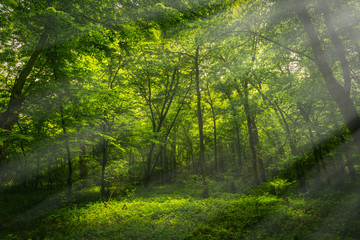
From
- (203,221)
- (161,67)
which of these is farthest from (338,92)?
(161,67)

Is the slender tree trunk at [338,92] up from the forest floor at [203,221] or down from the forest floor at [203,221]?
up

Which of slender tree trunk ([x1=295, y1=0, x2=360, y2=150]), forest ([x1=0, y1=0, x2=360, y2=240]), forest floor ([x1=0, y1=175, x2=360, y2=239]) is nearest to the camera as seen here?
slender tree trunk ([x1=295, y1=0, x2=360, y2=150])

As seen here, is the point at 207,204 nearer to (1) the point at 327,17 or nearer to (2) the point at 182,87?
(1) the point at 327,17

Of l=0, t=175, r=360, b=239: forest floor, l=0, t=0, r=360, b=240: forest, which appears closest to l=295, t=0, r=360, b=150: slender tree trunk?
l=0, t=0, r=360, b=240: forest

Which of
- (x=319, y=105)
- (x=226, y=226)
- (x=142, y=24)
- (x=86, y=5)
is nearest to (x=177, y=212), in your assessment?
(x=226, y=226)

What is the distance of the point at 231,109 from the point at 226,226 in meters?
13.6

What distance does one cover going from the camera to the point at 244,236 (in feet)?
21.7

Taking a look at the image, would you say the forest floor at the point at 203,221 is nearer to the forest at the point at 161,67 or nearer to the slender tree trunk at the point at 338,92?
the forest at the point at 161,67

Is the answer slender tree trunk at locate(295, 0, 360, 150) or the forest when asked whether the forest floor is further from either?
slender tree trunk at locate(295, 0, 360, 150)

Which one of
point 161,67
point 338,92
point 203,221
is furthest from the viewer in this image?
point 161,67

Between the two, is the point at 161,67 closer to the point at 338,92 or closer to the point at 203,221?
the point at 203,221

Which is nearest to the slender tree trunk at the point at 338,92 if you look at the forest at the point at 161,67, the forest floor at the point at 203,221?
the forest at the point at 161,67

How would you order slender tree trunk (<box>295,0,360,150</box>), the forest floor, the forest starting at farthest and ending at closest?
the forest floor
the forest
slender tree trunk (<box>295,0,360,150</box>)

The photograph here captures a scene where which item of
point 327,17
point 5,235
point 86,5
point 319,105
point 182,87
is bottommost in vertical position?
point 5,235
